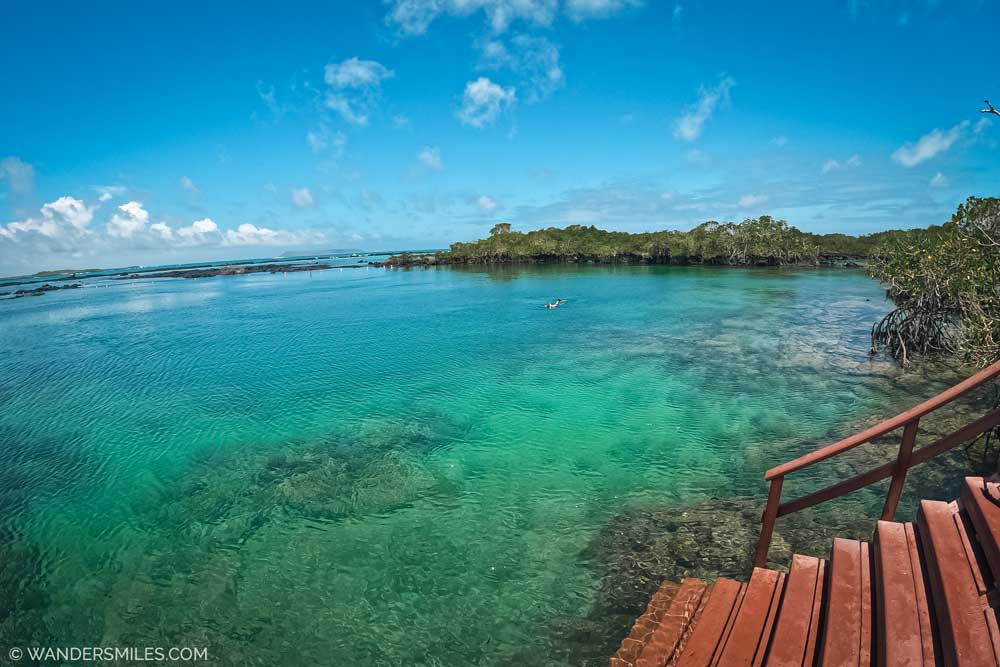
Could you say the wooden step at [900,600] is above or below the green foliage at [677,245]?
below

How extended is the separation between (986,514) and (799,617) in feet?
6.00

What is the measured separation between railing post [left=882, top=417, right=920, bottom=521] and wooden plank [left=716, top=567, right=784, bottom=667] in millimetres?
1364

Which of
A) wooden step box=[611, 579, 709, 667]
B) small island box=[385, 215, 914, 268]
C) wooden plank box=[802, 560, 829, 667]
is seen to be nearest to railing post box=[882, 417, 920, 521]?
wooden plank box=[802, 560, 829, 667]

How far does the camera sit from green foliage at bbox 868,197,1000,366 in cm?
1130

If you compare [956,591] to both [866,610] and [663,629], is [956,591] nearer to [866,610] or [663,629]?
[866,610]

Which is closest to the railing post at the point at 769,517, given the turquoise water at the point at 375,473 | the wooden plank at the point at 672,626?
the wooden plank at the point at 672,626

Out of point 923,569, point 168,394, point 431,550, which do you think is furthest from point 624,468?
point 168,394

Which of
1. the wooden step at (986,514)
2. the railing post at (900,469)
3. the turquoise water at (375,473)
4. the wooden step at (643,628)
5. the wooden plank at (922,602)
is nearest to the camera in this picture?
the wooden plank at (922,602)

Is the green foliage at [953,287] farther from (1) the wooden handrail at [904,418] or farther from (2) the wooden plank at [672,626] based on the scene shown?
(2) the wooden plank at [672,626]

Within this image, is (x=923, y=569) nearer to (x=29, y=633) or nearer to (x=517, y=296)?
(x=29, y=633)

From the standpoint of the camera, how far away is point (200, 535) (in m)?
9.28

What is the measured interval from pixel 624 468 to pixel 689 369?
969 centimetres

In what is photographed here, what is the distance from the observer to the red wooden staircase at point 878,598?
338 cm

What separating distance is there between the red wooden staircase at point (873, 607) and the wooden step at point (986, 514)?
10 millimetres
